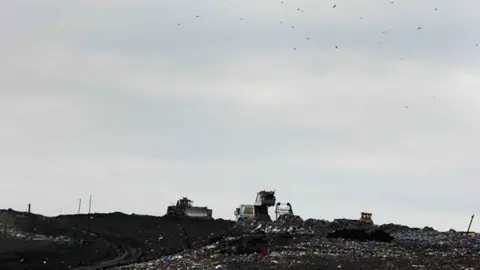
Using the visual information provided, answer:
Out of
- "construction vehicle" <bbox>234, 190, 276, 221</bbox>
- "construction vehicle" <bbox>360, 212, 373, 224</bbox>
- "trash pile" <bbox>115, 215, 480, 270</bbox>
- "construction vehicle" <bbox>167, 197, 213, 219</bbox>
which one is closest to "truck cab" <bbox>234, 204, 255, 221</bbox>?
"construction vehicle" <bbox>234, 190, 276, 221</bbox>

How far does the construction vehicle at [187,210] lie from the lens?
4603 centimetres

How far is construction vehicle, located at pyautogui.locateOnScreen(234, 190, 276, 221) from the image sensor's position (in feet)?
149

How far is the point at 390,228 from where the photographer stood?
3838cm

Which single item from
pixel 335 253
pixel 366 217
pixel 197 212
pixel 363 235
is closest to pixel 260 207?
pixel 197 212

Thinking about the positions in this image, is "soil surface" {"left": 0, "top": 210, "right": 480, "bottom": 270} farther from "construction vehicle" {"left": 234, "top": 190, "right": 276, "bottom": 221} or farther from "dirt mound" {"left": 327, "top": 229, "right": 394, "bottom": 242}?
"construction vehicle" {"left": 234, "top": 190, "right": 276, "bottom": 221}

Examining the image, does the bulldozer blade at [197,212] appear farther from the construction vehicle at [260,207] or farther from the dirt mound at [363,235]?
the dirt mound at [363,235]

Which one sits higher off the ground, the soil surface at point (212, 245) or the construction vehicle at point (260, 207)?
the construction vehicle at point (260, 207)

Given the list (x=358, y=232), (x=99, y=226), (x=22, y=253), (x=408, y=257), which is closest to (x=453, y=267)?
(x=408, y=257)

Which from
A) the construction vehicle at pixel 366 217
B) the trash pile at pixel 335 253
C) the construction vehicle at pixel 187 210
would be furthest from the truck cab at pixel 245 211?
the trash pile at pixel 335 253

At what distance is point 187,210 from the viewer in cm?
4612

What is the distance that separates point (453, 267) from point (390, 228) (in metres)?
19.0

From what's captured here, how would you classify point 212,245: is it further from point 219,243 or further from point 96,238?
point 96,238

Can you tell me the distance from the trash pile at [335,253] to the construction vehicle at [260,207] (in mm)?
13013

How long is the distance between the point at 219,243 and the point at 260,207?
16.6 m
